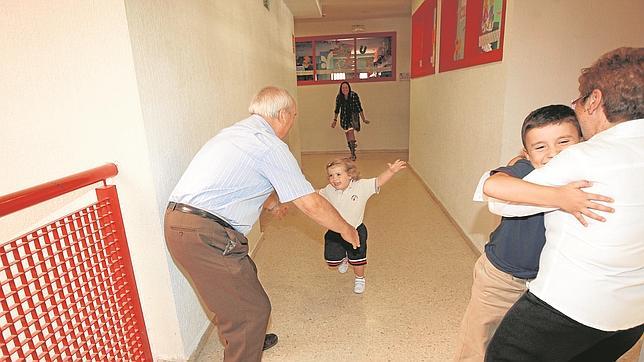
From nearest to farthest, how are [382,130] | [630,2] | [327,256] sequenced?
[630,2] < [327,256] < [382,130]

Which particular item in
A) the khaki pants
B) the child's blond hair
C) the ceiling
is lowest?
the khaki pants

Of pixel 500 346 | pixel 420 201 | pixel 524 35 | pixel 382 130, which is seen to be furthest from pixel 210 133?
pixel 382 130

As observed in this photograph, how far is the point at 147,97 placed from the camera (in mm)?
1628

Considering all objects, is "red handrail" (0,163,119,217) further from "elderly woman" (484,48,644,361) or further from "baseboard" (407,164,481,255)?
"baseboard" (407,164,481,255)

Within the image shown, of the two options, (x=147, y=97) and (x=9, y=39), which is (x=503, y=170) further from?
(x=9, y=39)

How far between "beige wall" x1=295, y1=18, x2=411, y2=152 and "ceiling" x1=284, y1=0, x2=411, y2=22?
286 millimetres

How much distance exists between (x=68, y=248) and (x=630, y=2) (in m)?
3.26

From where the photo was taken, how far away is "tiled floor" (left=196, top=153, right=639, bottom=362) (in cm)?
209

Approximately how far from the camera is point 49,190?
4.10 ft

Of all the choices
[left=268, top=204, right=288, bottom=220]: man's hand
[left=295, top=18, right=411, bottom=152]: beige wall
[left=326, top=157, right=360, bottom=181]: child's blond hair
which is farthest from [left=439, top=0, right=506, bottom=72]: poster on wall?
[left=295, top=18, right=411, bottom=152]: beige wall

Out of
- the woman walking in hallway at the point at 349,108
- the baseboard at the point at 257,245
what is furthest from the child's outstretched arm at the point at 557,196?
the woman walking in hallway at the point at 349,108

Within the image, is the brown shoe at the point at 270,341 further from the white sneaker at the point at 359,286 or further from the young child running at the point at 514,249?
the young child running at the point at 514,249

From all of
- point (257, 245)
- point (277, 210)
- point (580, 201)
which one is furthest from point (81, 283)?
point (257, 245)

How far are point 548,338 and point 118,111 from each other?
1754 mm
